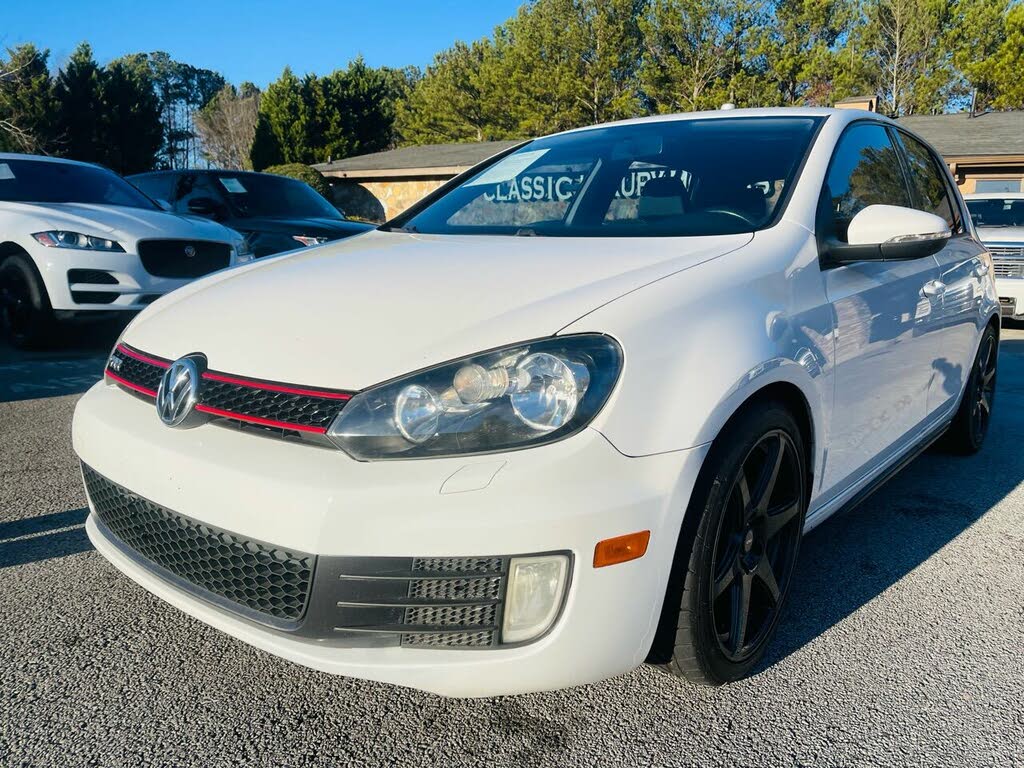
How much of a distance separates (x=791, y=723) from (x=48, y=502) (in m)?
2.87

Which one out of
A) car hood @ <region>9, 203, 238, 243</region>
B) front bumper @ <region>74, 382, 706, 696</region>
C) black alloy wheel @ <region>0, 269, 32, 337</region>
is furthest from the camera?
black alloy wheel @ <region>0, 269, 32, 337</region>

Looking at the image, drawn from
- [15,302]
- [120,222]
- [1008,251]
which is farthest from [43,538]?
[1008,251]

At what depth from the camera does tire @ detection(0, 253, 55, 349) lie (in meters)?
6.17

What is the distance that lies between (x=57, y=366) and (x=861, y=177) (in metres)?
5.48

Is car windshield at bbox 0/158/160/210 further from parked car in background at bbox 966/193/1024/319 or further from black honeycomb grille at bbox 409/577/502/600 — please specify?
parked car in background at bbox 966/193/1024/319

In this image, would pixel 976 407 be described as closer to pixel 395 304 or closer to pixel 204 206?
pixel 395 304

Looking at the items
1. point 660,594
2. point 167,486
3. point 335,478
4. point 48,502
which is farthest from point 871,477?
point 48,502

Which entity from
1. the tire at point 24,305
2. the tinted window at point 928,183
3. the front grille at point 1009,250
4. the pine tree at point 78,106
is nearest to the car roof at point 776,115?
the tinted window at point 928,183

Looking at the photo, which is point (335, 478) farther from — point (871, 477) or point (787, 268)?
point (871, 477)

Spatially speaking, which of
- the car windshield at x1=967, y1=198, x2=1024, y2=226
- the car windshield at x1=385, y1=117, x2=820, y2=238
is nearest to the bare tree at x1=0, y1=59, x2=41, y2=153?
the car windshield at x1=967, y1=198, x2=1024, y2=226

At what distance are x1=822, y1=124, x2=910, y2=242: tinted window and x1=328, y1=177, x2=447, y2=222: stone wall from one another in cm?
2273

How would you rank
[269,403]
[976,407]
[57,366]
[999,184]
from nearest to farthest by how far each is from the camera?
[269,403] < [976,407] < [57,366] < [999,184]

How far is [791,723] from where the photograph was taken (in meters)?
2.02

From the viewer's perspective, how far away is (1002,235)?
905 cm
